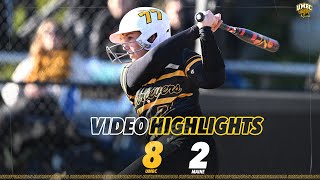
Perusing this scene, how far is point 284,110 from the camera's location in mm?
8203

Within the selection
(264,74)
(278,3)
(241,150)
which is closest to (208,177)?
(241,150)

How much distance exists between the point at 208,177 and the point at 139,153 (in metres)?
0.52

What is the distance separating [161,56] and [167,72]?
12cm

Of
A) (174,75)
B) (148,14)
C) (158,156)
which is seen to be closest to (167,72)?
(174,75)

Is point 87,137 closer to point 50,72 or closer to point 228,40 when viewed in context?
point 50,72

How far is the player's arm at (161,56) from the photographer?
8.06 metres

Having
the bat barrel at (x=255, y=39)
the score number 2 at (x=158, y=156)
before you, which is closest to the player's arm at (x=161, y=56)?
the bat barrel at (x=255, y=39)

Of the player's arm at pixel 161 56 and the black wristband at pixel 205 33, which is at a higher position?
the black wristband at pixel 205 33

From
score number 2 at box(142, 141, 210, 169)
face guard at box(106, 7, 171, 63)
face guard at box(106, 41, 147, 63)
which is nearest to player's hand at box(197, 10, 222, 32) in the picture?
face guard at box(106, 7, 171, 63)

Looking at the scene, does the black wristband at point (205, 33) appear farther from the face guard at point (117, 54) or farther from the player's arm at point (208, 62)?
the face guard at point (117, 54)

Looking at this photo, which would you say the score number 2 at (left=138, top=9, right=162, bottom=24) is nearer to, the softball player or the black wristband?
the softball player

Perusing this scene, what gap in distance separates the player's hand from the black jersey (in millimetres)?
41

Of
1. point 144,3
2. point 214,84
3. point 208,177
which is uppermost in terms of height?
point 144,3

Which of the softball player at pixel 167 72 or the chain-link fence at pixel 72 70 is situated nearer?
the softball player at pixel 167 72
